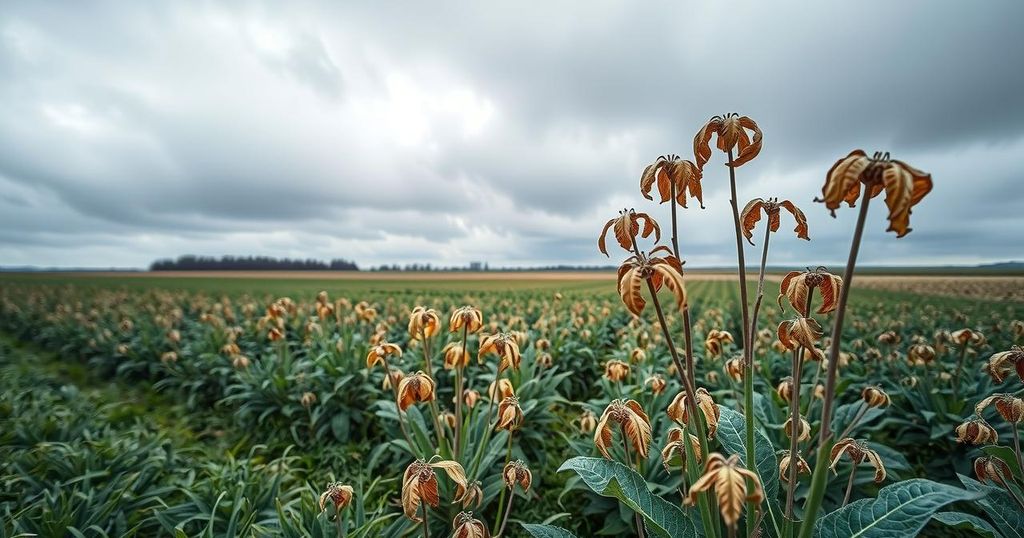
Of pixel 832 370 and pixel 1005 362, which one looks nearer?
pixel 832 370

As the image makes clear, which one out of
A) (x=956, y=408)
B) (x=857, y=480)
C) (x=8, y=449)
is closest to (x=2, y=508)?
(x=8, y=449)

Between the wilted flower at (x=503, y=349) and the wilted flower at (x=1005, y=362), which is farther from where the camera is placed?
the wilted flower at (x=503, y=349)

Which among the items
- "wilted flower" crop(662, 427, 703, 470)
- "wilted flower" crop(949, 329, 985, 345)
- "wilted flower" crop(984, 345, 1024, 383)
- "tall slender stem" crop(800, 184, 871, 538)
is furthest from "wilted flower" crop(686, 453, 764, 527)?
"wilted flower" crop(949, 329, 985, 345)

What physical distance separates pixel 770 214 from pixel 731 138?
31 cm

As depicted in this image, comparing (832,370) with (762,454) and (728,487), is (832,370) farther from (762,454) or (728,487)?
(762,454)

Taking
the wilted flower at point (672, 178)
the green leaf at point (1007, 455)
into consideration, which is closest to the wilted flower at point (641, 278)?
the wilted flower at point (672, 178)

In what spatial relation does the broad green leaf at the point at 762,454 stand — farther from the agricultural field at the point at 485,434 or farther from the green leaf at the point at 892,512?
the green leaf at the point at 892,512

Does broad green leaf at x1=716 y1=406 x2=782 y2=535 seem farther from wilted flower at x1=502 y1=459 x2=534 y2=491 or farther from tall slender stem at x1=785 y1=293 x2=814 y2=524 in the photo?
wilted flower at x1=502 y1=459 x2=534 y2=491

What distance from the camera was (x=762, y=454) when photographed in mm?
1514

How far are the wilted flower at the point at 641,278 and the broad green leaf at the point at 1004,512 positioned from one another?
1654mm

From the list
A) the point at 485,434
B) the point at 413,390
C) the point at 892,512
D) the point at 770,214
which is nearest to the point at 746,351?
the point at 770,214

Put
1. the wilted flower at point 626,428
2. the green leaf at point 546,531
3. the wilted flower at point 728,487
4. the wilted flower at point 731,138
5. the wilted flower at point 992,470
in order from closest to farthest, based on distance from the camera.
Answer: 1. the wilted flower at point 728,487
2. the wilted flower at point 731,138
3. the wilted flower at point 626,428
4. the green leaf at point 546,531
5. the wilted flower at point 992,470

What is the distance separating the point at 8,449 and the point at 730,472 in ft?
18.3

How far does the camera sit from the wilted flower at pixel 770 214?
1195mm
